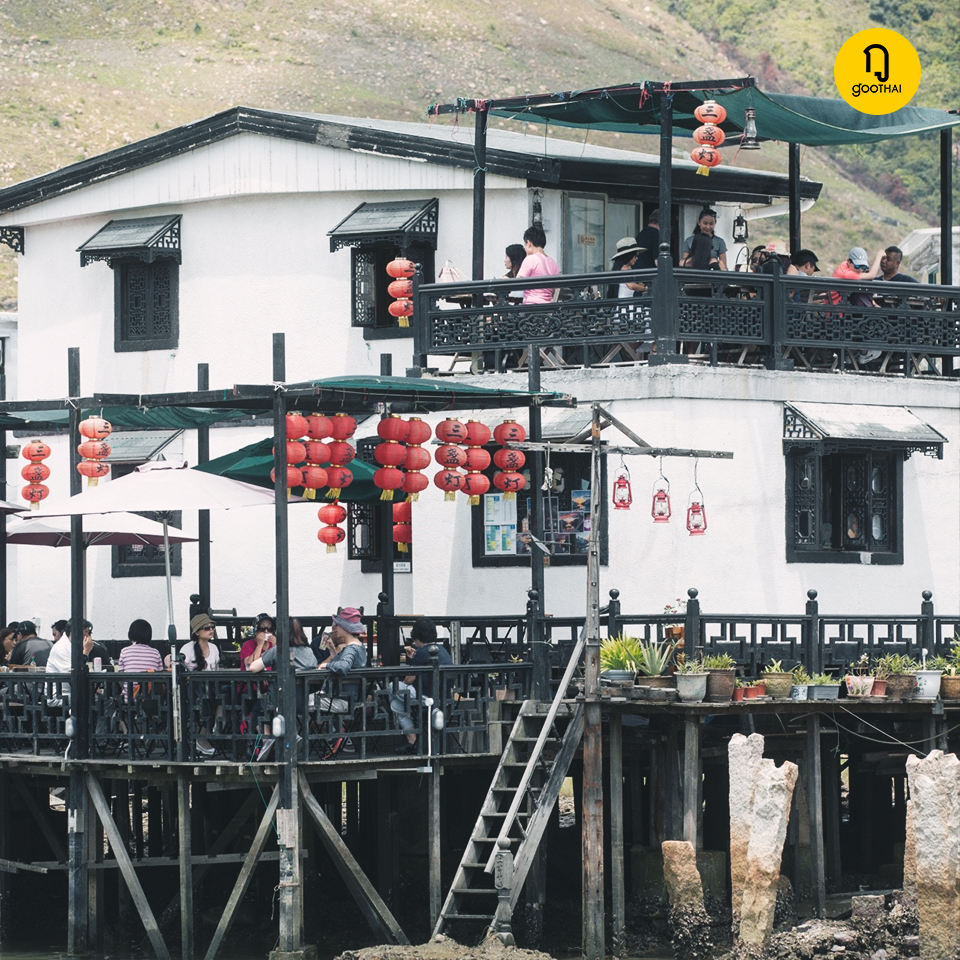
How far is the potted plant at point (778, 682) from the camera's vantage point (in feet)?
67.1

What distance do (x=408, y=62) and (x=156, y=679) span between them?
240 feet

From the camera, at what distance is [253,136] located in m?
28.1

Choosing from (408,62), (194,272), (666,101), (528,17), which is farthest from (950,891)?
(528,17)

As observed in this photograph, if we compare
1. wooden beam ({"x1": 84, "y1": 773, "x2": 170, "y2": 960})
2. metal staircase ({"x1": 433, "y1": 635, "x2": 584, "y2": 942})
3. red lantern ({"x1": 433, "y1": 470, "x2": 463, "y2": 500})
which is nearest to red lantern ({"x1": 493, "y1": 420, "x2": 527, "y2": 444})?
red lantern ({"x1": 433, "y1": 470, "x2": 463, "y2": 500})

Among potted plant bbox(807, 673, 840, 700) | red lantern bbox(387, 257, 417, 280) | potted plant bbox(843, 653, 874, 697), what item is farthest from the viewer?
red lantern bbox(387, 257, 417, 280)

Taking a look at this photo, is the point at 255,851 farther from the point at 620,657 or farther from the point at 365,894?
the point at 620,657

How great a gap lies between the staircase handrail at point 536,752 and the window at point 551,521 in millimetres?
2957

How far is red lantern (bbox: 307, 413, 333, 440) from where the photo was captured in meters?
20.6

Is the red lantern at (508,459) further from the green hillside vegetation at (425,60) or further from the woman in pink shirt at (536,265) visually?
the green hillside vegetation at (425,60)

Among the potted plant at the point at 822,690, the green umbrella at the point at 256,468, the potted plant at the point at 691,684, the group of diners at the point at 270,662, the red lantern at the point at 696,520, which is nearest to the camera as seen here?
the group of diners at the point at 270,662

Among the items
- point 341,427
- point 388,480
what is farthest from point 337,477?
point 388,480

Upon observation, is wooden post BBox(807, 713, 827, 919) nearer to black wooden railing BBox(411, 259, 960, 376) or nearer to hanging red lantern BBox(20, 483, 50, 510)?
black wooden railing BBox(411, 259, 960, 376)

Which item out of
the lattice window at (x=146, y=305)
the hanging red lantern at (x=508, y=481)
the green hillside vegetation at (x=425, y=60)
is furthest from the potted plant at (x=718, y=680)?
the green hillside vegetation at (x=425, y=60)

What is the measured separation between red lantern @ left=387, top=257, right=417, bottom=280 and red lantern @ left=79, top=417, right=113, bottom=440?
5822 mm
